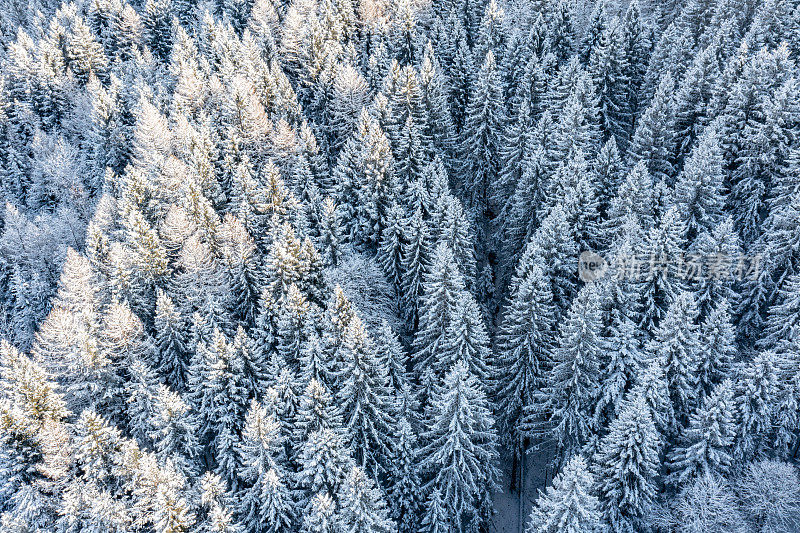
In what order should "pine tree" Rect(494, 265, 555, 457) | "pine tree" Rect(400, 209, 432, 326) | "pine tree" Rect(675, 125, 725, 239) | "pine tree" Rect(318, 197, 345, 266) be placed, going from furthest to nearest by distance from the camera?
"pine tree" Rect(318, 197, 345, 266) → "pine tree" Rect(400, 209, 432, 326) → "pine tree" Rect(675, 125, 725, 239) → "pine tree" Rect(494, 265, 555, 457)

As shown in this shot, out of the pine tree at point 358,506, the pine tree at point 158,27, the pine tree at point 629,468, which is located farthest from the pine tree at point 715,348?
the pine tree at point 158,27

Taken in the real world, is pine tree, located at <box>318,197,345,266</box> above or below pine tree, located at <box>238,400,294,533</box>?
above

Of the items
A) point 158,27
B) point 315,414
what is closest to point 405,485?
point 315,414

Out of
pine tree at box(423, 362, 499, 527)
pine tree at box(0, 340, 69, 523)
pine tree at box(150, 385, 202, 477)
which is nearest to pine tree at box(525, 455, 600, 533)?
pine tree at box(423, 362, 499, 527)

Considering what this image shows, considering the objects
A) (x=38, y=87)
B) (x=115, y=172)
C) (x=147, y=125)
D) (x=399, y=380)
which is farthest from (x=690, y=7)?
(x=38, y=87)

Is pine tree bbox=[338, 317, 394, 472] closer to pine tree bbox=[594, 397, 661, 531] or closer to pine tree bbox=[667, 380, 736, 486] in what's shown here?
pine tree bbox=[594, 397, 661, 531]

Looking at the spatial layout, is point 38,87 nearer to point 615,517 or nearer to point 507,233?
point 507,233

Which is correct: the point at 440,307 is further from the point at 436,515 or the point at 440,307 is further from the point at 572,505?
the point at 572,505
